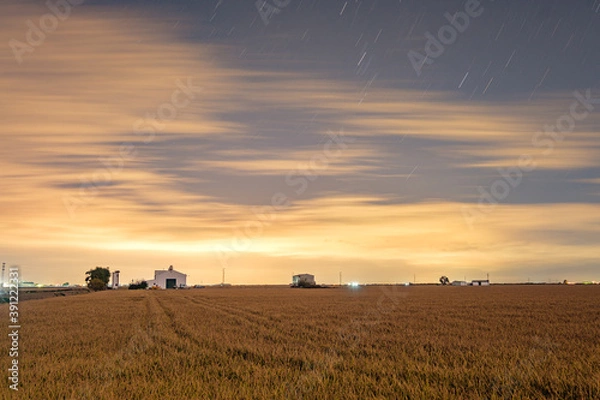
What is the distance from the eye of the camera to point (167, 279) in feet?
519

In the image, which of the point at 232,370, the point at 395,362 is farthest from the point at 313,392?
the point at 395,362

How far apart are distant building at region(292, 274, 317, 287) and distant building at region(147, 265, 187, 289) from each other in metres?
32.7

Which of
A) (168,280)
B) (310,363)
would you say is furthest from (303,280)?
(310,363)

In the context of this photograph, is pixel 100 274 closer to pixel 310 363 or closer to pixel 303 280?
pixel 303 280

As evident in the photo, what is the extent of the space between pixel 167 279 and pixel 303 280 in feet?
128

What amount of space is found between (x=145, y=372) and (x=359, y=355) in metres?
5.91

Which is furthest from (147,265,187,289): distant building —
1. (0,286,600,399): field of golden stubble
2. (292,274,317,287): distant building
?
(0,286,600,399): field of golden stubble

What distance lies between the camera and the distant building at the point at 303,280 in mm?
153500

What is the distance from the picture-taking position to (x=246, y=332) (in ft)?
73.8

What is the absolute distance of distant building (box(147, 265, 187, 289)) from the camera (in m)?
157

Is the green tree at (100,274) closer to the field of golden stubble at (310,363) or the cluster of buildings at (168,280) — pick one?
the cluster of buildings at (168,280)

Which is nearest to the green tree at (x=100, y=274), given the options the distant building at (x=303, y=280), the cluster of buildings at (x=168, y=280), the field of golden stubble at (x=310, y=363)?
the cluster of buildings at (x=168, y=280)

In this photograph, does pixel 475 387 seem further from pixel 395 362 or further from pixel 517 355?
pixel 517 355

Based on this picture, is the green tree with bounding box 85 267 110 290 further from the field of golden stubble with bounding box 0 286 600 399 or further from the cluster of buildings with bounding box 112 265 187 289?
the field of golden stubble with bounding box 0 286 600 399
